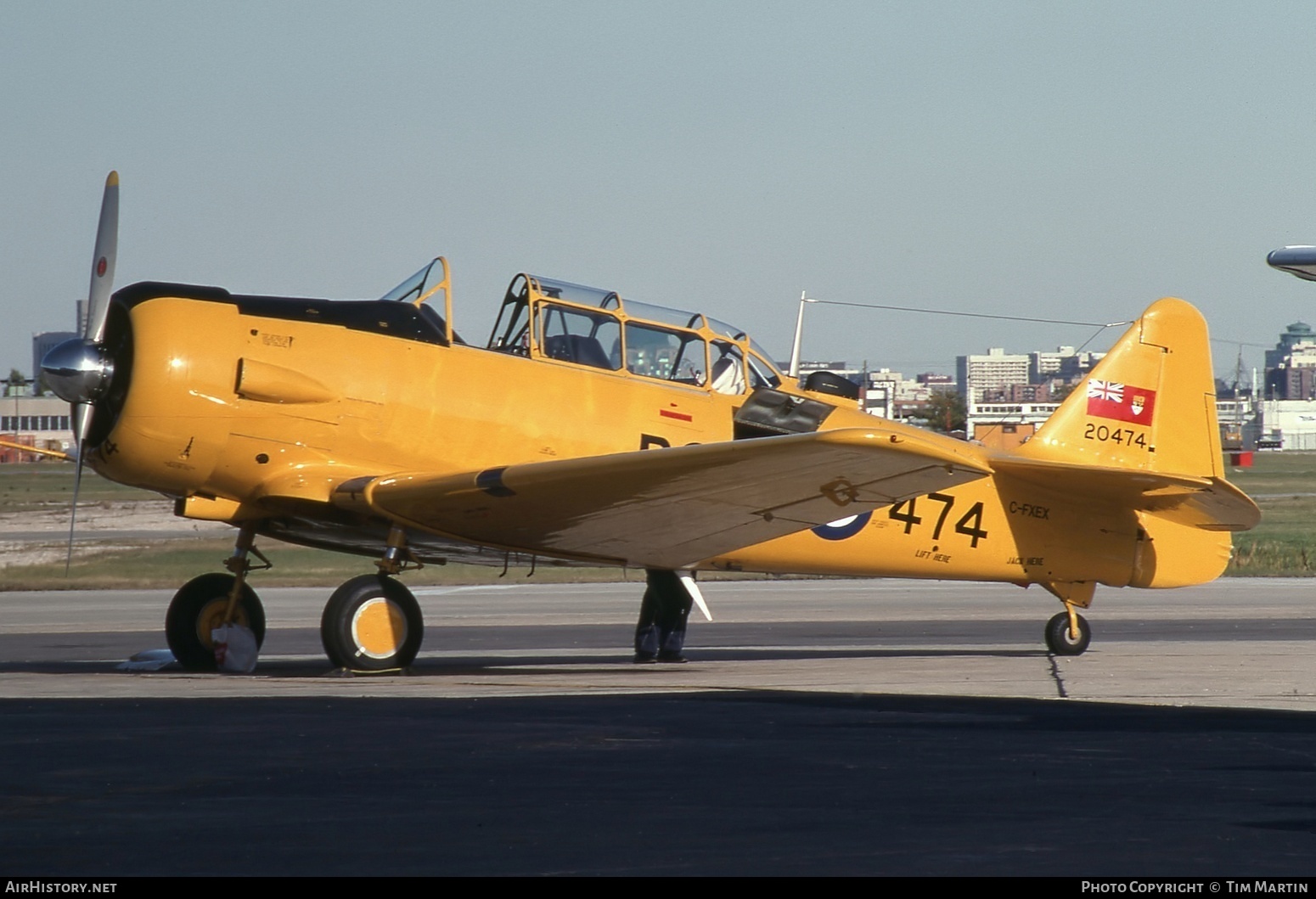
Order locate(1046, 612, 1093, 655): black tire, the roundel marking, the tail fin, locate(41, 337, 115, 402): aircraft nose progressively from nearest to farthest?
locate(41, 337, 115, 402): aircraft nose
the roundel marking
locate(1046, 612, 1093, 655): black tire
the tail fin

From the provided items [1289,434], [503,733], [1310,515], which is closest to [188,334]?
[503,733]

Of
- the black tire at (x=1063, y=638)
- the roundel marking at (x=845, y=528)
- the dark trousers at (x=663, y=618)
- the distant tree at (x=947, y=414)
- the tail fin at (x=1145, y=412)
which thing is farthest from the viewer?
the distant tree at (x=947, y=414)

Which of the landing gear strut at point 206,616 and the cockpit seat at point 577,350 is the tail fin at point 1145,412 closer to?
the cockpit seat at point 577,350

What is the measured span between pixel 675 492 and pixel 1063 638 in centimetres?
427

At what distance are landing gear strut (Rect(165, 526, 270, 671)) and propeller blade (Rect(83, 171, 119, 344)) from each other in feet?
5.71

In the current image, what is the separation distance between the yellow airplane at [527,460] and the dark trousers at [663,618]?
38 centimetres

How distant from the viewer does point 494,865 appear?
403 centimetres

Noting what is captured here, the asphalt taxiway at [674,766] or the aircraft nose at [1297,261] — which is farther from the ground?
the aircraft nose at [1297,261]

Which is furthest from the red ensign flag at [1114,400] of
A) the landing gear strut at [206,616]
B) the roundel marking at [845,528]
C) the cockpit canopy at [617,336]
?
the landing gear strut at [206,616]

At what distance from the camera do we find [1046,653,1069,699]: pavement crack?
853cm

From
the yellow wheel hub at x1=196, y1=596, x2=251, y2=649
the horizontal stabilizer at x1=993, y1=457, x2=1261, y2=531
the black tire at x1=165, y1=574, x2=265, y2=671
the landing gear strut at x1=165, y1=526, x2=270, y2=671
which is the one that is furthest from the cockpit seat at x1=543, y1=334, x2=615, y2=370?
the horizontal stabilizer at x1=993, y1=457, x2=1261, y2=531

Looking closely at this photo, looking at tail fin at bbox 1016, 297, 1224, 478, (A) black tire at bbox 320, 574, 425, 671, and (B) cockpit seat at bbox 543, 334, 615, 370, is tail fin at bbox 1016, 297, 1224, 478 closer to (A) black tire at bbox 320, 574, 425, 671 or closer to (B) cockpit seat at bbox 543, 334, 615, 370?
(B) cockpit seat at bbox 543, 334, 615, 370

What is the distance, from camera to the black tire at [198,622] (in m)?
10.4

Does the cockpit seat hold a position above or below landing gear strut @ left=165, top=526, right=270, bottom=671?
above
